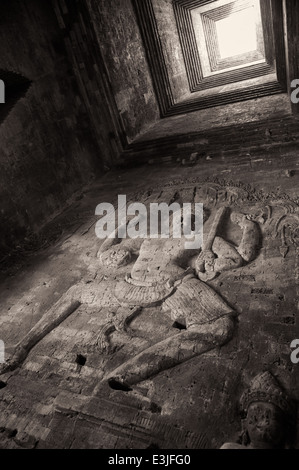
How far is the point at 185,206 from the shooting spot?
493 centimetres

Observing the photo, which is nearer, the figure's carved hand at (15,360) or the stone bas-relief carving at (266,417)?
the stone bas-relief carving at (266,417)

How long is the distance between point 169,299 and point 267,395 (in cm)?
135

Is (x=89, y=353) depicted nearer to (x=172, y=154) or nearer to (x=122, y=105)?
(x=172, y=154)

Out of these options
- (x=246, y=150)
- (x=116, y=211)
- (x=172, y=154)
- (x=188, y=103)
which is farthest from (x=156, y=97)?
(x=116, y=211)

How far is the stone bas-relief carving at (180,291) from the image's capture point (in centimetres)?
266

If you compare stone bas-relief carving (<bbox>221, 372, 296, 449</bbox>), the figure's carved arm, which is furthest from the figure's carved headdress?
the figure's carved arm

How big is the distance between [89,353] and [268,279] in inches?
77.9

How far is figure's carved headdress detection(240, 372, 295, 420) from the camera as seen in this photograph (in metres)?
2.10

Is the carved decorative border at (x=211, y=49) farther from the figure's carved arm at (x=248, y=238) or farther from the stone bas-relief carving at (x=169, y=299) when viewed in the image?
the stone bas-relief carving at (x=169, y=299)

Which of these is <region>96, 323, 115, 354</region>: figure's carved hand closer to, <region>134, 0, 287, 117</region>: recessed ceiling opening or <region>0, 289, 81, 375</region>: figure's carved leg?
<region>0, 289, 81, 375</region>: figure's carved leg

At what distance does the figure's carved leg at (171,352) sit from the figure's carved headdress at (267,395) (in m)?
0.45

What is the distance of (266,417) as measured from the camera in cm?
205

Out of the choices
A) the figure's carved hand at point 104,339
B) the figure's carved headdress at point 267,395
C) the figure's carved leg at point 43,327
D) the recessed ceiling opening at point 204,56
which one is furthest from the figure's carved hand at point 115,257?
the recessed ceiling opening at point 204,56

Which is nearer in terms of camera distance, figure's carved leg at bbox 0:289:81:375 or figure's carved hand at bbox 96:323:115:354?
figure's carved hand at bbox 96:323:115:354
